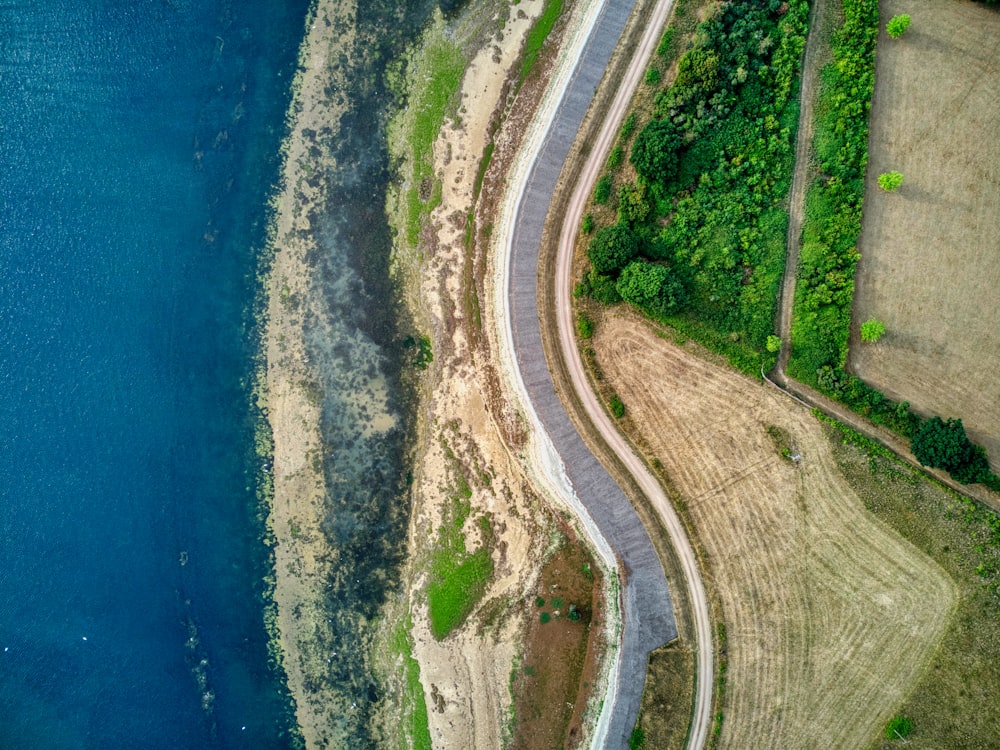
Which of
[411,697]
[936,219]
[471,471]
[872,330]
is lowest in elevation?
[411,697]

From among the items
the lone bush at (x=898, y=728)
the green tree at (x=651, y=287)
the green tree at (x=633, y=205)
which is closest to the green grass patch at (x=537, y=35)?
the green tree at (x=633, y=205)

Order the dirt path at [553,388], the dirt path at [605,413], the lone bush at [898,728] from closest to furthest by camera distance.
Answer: the lone bush at [898,728], the dirt path at [605,413], the dirt path at [553,388]

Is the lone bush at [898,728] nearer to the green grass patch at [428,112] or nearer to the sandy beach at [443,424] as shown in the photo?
the sandy beach at [443,424]

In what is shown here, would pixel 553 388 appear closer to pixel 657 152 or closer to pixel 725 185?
pixel 657 152

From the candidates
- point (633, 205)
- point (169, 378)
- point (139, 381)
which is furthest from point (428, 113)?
point (139, 381)

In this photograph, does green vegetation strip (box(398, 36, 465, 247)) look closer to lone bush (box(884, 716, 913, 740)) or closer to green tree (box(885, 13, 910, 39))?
green tree (box(885, 13, 910, 39))

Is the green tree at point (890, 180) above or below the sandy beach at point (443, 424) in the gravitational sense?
above
